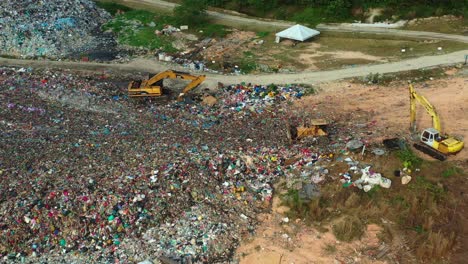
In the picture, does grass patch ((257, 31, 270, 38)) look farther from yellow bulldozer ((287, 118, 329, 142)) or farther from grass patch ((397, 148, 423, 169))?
grass patch ((397, 148, 423, 169))

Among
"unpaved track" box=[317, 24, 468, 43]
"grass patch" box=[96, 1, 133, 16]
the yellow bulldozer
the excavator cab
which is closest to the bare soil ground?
the excavator cab

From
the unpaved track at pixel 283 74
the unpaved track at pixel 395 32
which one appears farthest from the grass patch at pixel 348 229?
the unpaved track at pixel 395 32

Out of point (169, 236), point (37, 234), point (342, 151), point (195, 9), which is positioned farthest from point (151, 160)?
point (195, 9)

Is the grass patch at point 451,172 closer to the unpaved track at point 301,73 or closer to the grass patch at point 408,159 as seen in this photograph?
the grass patch at point 408,159

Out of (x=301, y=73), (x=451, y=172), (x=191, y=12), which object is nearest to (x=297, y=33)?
(x=301, y=73)

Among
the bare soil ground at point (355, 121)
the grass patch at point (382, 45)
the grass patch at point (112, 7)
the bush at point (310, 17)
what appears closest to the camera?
the bare soil ground at point (355, 121)

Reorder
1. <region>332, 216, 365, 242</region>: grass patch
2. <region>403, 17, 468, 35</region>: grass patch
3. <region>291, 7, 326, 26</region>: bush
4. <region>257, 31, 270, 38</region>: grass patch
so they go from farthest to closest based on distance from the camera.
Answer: <region>291, 7, 326, 26</region>: bush < <region>257, 31, 270, 38</region>: grass patch < <region>403, 17, 468, 35</region>: grass patch < <region>332, 216, 365, 242</region>: grass patch

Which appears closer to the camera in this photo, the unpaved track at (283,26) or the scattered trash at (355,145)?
the scattered trash at (355,145)

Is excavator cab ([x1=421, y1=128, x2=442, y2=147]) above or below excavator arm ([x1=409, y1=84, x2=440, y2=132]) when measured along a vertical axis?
below
